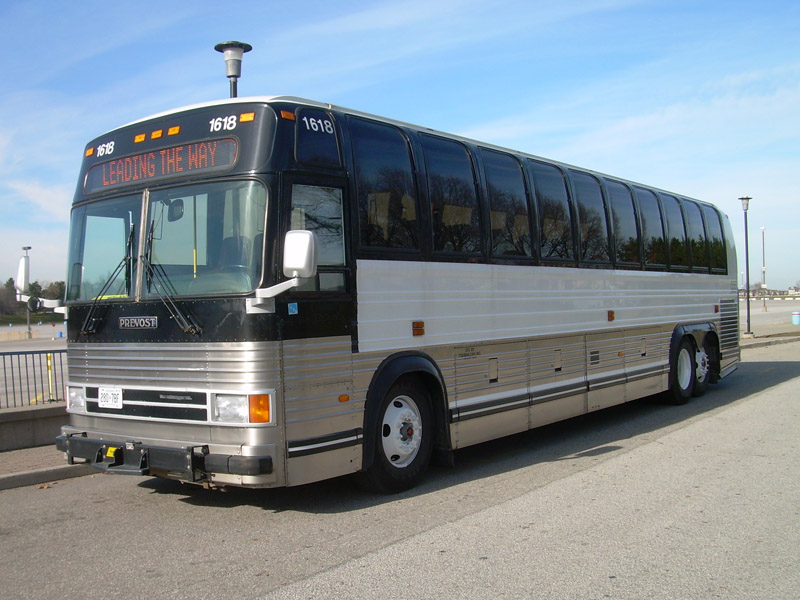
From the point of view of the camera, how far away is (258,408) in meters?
5.77

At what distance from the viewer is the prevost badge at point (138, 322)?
248 inches

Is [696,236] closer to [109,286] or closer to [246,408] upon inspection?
[246,408]

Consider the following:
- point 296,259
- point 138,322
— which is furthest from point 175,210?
point 296,259

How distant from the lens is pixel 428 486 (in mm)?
7402

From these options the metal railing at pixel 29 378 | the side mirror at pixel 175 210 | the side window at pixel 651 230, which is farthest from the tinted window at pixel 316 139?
the side window at pixel 651 230

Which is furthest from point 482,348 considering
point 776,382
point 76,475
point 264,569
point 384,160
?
point 776,382

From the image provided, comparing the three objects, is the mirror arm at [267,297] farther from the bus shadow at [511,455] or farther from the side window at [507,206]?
the side window at [507,206]

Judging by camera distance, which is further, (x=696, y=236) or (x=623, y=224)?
(x=696, y=236)

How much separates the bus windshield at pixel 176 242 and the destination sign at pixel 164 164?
0.49ft

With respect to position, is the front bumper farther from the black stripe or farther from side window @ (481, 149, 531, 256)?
side window @ (481, 149, 531, 256)

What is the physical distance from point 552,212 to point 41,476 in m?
6.78

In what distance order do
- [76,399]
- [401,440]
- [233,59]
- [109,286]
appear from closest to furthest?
[109,286]
[76,399]
[401,440]
[233,59]

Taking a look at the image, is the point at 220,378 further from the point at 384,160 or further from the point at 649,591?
Answer: the point at 649,591

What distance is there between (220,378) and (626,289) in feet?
24.3
